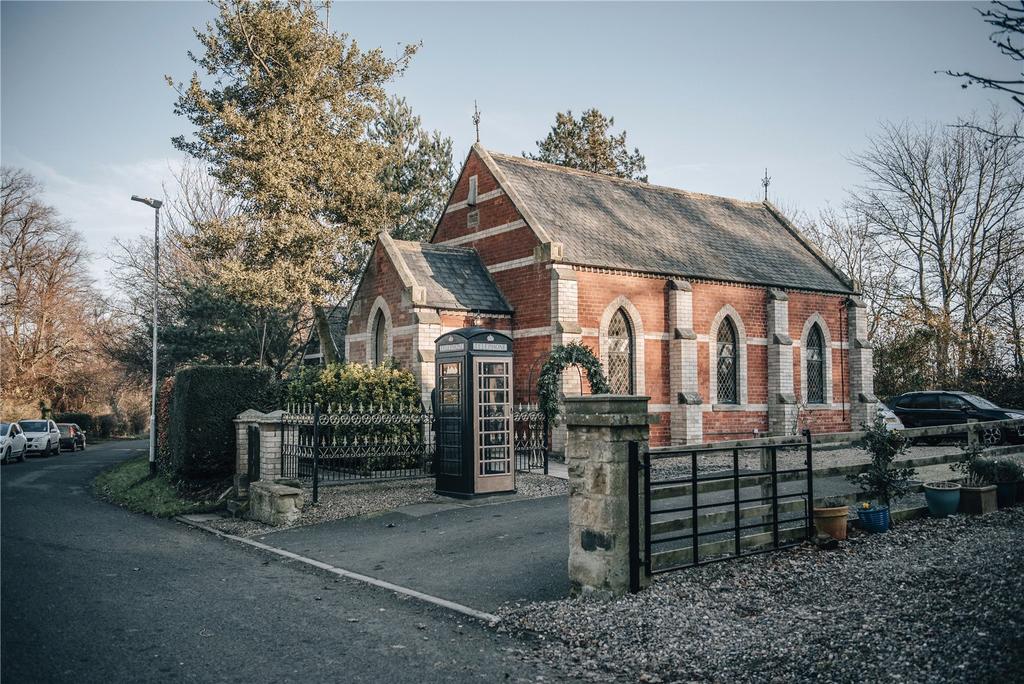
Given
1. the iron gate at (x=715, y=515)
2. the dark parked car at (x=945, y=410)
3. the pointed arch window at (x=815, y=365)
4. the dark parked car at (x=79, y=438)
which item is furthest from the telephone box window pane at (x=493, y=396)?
the dark parked car at (x=79, y=438)

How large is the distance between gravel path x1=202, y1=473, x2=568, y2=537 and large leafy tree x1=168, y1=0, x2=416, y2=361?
12.8 metres

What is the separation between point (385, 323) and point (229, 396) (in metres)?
7.06

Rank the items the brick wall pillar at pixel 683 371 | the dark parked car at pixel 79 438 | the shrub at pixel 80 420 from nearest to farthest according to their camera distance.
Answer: the brick wall pillar at pixel 683 371, the dark parked car at pixel 79 438, the shrub at pixel 80 420

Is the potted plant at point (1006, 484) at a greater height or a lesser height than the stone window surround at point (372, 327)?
lesser

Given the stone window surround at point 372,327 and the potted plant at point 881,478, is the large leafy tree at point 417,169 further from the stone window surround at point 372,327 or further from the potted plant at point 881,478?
the potted plant at point 881,478

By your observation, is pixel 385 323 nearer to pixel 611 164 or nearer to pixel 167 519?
pixel 167 519

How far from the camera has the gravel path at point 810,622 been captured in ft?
17.3

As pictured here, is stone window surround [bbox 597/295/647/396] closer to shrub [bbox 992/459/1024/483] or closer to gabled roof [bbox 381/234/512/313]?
gabled roof [bbox 381/234/512/313]

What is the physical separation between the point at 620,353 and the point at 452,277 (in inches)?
217

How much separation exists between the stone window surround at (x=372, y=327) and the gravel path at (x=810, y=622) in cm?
1483

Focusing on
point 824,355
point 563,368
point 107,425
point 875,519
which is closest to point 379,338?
point 563,368

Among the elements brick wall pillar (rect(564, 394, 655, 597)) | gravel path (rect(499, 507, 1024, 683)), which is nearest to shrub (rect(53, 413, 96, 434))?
brick wall pillar (rect(564, 394, 655, 597))

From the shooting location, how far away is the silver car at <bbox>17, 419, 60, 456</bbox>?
31.0m

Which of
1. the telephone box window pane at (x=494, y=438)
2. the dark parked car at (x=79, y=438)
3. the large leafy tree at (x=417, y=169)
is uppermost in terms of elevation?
the large leafy tree at (x=417, y=169)
